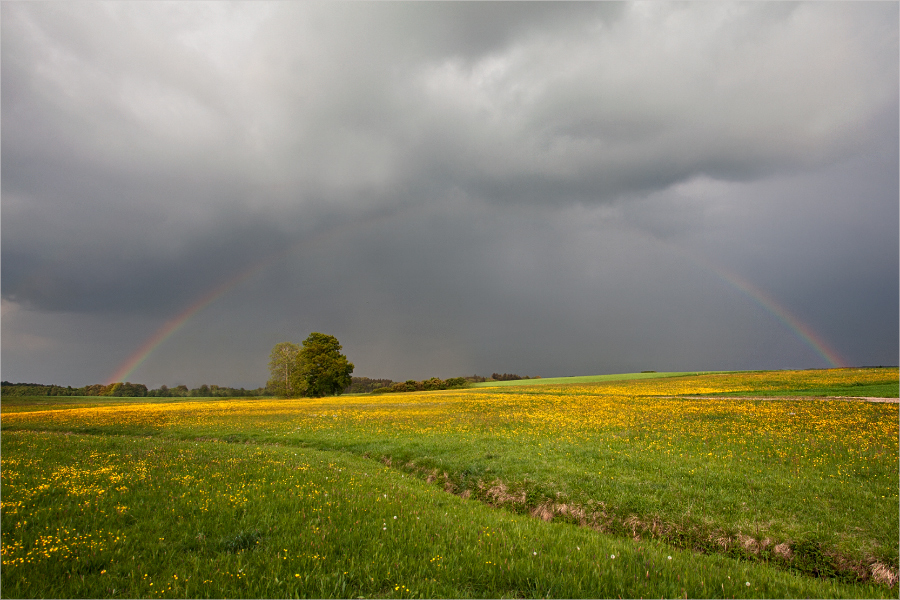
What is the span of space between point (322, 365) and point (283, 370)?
9.46 metres

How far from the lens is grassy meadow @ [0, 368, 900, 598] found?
6.27 m

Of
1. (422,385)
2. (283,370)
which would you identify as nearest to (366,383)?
(422,385)

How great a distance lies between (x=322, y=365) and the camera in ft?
271

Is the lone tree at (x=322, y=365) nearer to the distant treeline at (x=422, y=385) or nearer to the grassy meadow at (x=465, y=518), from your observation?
the distant treeline at (x=422, y=385)

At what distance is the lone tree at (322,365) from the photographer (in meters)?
81.9

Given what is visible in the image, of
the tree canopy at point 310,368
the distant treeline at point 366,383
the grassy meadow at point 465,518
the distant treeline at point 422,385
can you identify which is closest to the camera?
the grassy meadow at point 465,518

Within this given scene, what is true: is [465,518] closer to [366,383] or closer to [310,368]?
[310,368]

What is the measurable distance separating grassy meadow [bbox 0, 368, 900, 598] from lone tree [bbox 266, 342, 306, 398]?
69.0m

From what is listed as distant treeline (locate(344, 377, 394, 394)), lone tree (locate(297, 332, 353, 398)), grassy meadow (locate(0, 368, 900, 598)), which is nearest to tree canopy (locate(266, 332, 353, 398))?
lone tree (locate(297, 332, 353, 398))

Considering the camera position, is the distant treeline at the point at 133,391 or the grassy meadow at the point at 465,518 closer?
the grassy meadow at the point at 465,518

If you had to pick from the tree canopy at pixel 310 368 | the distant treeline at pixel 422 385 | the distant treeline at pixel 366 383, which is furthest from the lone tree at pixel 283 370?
the distant treeline at pixel 366 383

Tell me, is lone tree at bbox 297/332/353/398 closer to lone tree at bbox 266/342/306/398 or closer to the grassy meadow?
lone tree at bbox 266/342/306/398

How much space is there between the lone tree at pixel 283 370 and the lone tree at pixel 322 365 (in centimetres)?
218

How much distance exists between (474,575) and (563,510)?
634 cm
